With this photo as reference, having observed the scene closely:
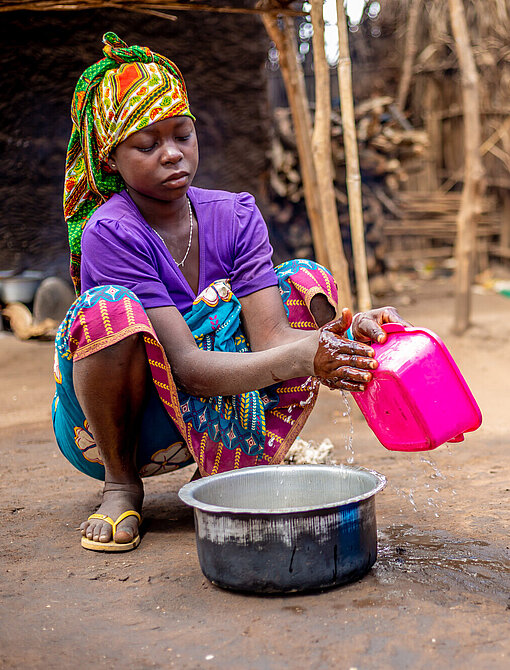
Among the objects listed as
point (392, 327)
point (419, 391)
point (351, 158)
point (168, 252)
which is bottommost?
point (419, 391)

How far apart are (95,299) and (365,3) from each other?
9.22 m

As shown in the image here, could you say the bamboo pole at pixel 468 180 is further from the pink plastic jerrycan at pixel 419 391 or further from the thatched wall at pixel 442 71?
the thatched wall at pixel 442 71

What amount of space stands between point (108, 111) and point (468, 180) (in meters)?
3.96

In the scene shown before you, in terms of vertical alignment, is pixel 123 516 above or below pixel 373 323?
below

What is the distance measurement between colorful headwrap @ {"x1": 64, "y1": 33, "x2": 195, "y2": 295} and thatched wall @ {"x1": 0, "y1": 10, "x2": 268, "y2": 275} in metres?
2.92

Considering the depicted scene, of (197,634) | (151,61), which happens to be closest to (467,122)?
(151,61)

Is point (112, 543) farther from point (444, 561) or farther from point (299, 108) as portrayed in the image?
point (299, 108)

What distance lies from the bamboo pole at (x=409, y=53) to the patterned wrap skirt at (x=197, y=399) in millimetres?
8323

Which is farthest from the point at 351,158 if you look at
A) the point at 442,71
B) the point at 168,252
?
the point at 442,71

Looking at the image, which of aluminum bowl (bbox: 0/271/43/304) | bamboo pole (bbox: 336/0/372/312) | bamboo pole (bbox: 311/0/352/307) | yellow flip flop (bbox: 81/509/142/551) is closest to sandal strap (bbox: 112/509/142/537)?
yellow flip flop (bbox: 81/509/142/551)

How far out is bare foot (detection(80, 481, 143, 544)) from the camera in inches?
78.2

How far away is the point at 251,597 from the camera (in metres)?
1.66

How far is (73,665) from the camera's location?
140 centimetres

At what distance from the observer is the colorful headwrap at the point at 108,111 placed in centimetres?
202
